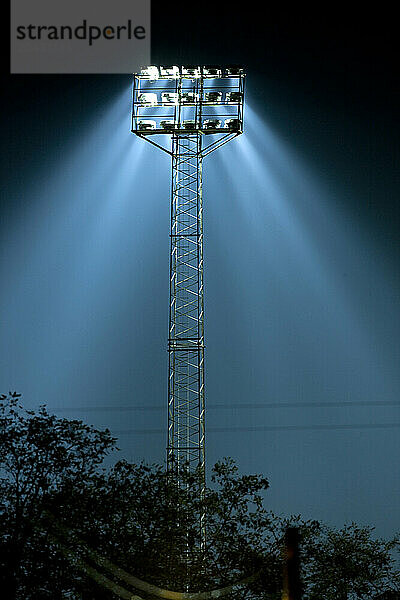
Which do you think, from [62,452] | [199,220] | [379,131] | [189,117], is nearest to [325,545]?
[62,452]

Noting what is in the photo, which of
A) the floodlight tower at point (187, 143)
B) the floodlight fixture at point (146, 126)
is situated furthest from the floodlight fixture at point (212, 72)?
the floodlight fixture at point (146, 126)

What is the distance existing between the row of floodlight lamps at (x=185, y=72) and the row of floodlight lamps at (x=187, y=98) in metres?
0.41

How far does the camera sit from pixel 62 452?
1828 centimetres

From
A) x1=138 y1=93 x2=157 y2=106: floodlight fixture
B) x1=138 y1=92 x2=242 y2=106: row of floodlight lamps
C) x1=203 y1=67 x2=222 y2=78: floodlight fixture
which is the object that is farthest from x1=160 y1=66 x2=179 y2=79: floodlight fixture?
x1=203 y1=67 x2=222 y2=78: floodlight fixture

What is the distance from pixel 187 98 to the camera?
23.4m

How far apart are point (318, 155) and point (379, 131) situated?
205 centimetres

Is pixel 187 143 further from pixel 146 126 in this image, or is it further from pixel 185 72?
pixel 185 72

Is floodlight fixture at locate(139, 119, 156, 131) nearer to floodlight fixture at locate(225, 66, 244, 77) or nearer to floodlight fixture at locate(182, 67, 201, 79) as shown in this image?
floodlight fixture at locate(182, 67, 201, 79)

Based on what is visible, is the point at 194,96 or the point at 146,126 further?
the point at 146,126

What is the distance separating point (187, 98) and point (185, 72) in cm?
62

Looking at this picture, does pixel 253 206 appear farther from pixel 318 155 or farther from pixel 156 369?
pixel 156 369

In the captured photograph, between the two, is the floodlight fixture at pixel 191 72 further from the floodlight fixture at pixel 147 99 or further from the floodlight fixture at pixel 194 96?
the floodlight fixture at pixel 147 99

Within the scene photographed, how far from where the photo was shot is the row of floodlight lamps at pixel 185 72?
2317 centimetres

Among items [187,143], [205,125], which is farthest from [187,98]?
[187,143]
